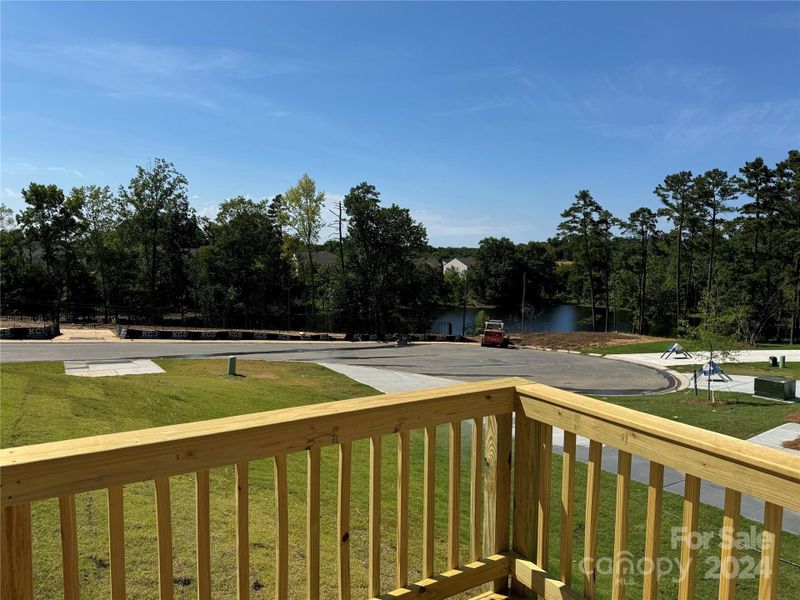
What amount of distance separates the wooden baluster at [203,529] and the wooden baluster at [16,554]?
427mm

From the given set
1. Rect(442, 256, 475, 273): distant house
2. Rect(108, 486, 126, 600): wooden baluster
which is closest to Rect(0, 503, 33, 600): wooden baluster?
Rect(108, 486, 126, 600): wooden baluster

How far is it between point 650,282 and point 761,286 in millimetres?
15624

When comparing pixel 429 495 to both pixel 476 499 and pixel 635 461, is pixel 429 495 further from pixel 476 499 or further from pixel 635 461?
pixel 635 461

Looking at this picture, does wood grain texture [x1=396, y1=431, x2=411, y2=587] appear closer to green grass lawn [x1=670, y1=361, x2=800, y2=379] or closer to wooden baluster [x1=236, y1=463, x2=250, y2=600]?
wooden baluster [x1=236, y1=463, x2=250, y2=600]

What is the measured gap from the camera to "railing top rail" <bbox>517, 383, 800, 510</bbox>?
60.5 inches

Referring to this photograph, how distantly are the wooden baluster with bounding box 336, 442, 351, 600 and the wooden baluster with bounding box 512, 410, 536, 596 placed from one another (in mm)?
831

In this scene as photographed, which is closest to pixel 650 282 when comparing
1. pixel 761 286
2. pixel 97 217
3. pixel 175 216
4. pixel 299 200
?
pixel 761 286

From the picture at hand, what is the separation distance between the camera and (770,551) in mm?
1570

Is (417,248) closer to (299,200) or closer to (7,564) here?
(299,200)

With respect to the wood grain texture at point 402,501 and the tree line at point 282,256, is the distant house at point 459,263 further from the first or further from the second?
the wood grain texture at point 402,501

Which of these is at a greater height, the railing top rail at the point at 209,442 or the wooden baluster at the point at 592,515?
the railing top rail at the point at 209,442

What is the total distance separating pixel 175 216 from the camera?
42.3m

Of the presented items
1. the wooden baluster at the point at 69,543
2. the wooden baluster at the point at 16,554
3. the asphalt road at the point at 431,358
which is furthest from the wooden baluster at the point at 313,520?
the asphalt road at the point at 431,358

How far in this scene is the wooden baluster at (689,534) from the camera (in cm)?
175
